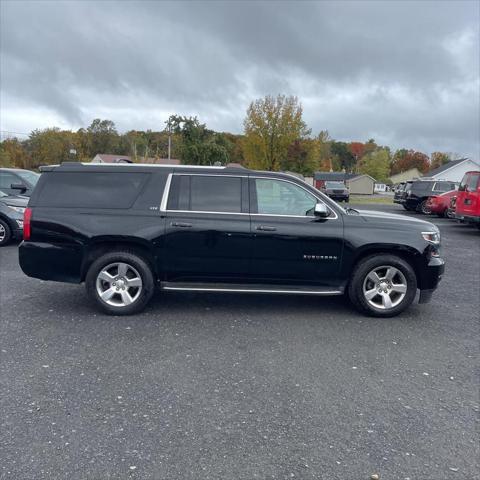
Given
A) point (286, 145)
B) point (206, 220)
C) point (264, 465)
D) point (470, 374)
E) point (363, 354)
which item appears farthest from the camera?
point (286, 145)

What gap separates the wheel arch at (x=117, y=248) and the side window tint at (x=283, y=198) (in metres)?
1.52

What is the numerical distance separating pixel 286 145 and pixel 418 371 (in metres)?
33.0

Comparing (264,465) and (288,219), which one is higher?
(288,219)

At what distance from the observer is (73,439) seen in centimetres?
293

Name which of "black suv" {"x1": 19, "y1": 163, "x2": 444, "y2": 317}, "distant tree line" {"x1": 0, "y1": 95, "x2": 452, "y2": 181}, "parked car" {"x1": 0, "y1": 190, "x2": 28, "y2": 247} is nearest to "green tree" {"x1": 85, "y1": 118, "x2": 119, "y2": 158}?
"distant tree line" {"x1": 0, "y1": 95, "x2": 452, "y2": 181}

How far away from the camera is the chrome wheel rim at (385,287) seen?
554 cm

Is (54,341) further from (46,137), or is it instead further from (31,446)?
(46,137)

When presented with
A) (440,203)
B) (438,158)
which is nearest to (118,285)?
(440,203)

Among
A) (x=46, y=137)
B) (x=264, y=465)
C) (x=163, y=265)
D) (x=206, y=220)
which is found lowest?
(x=264, y=465)

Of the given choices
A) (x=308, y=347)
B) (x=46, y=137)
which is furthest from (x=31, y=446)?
(x=46, y=137)

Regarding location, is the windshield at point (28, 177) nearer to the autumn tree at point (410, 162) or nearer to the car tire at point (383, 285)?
the car tire at point (383, 285)

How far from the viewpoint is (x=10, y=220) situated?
10078mm

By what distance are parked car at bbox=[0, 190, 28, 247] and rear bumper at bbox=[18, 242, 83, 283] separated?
5261 mm

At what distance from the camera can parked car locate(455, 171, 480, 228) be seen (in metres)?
14.0
